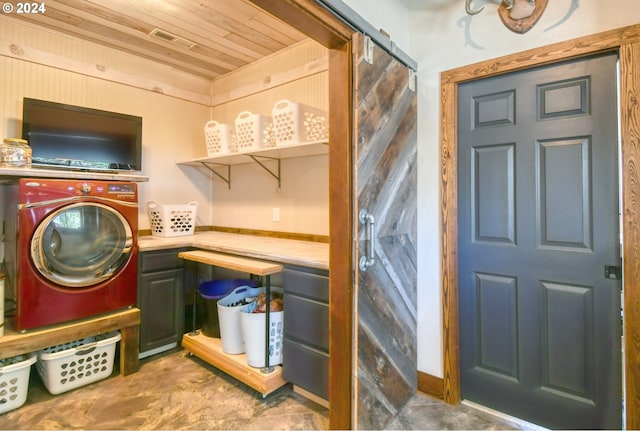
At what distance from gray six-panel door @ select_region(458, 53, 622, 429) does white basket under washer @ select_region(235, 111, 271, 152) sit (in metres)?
1.41

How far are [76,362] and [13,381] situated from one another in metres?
0.29

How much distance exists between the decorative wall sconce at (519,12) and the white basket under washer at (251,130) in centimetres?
151

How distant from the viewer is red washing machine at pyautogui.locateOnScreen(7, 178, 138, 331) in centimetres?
185

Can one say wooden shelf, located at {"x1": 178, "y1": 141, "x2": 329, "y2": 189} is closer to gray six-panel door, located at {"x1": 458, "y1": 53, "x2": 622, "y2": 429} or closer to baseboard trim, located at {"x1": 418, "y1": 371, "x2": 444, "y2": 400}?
gray six-panel door, located at {"x1": 458, "y1": 53, "x2": 622, "y2": 429}

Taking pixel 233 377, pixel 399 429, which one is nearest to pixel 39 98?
pixel 233 377

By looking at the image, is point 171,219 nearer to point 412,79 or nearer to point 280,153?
point 280,153

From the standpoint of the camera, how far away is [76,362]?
6.66 ft

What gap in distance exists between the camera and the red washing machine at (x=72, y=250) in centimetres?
185

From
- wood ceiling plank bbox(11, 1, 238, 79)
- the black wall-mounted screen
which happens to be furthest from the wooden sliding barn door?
the black wall-mounted screen

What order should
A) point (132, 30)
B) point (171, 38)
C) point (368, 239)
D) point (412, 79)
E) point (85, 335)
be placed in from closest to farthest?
1. point (368, 239)
2. point (412, 79)
3. point (85, 335)
4. point (132, 30)
5. point (171, 38)

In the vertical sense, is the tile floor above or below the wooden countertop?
below

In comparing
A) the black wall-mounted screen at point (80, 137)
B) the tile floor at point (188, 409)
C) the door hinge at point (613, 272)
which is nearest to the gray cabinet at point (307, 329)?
the tile floor at point (188, 409)

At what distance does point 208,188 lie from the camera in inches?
135

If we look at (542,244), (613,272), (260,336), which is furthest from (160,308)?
(613,272)
